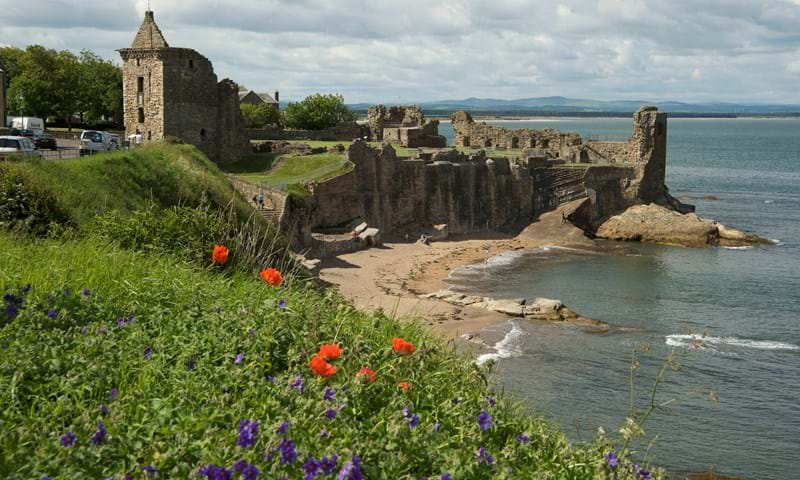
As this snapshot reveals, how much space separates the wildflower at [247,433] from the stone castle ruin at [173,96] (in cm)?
4249

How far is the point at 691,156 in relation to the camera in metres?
142

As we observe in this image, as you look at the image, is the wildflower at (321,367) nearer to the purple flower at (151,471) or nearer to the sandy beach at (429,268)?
the purple flower at (151,471)

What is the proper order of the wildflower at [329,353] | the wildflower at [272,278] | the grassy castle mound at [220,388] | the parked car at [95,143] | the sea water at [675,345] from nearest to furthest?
the grassy castle mound at [220,388]
the wildflower at [329,353]
the wildflower at [272,278]
the sea water at [675,345]
the parked car at [95,143]

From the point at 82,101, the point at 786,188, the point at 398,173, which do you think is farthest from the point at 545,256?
the point at 786,188

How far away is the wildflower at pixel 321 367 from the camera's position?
7984 millimetres

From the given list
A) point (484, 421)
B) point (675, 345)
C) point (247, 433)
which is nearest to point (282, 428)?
point (247, 433)

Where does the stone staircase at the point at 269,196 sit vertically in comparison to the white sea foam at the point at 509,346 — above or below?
above

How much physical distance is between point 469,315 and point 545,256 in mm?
17601

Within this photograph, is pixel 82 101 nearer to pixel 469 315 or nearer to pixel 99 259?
pixel 469 315

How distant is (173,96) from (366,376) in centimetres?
4290

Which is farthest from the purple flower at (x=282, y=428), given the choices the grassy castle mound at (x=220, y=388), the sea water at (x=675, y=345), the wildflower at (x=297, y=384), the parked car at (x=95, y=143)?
the parked car at (x=95, y=143)

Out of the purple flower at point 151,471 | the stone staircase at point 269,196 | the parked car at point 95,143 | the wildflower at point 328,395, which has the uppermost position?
the parked car at point 95,143

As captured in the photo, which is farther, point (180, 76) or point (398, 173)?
point (398, 173)

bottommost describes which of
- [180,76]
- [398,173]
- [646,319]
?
[646,319]
